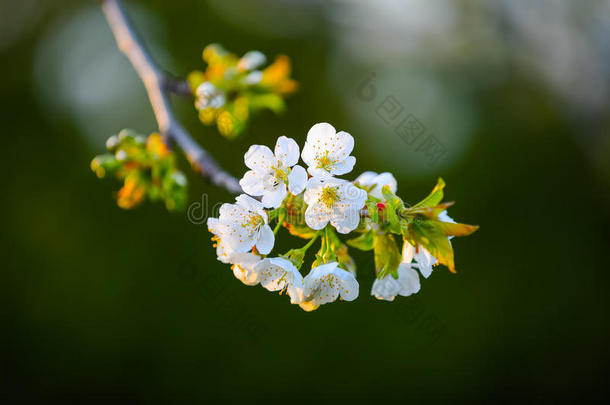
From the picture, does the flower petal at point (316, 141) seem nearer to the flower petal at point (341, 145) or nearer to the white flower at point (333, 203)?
the flower petal at point (341, 145)

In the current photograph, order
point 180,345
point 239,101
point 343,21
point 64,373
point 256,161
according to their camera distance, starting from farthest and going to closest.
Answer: point 343,21 → point 64,373 → point 180,345 → point 239,101 → point 256,161

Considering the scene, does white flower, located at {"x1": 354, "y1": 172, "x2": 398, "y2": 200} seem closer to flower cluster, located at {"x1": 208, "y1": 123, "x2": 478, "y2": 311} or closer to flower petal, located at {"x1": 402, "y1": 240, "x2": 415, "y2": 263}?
flower cluster, located at {"x1": 208, "y1": 123, "x2": 478, "y2": 311}

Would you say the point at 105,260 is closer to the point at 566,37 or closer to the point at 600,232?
the point at 566,37

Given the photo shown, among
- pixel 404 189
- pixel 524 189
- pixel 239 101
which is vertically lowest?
pixel 524 189

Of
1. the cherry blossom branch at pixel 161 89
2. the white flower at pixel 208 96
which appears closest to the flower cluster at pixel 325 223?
the cherry blossom branch at pixel 161 89

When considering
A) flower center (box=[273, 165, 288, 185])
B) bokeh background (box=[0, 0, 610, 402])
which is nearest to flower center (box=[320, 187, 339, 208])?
flower center (box=[273, 165, 288, 185])

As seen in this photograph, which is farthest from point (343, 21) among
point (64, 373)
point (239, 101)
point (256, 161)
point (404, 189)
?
point (64, 373)
